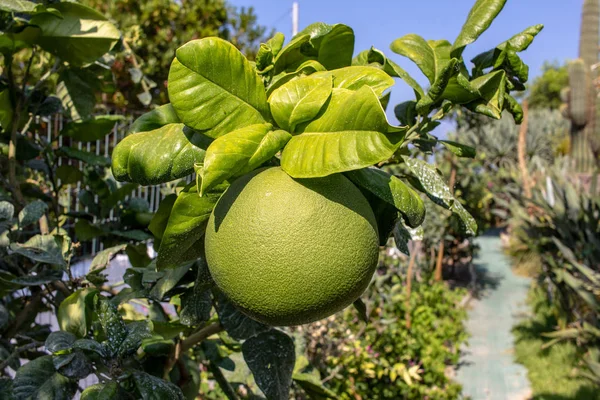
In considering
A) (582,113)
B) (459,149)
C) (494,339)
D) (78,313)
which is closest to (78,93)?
(78,313)

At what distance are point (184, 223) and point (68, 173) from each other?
905mm

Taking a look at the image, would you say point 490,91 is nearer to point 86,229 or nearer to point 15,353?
point 15,353

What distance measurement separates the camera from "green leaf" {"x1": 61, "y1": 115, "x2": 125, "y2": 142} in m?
1.26

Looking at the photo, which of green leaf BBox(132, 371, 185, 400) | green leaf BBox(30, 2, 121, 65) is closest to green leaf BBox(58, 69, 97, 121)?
green leaf BBox(30, 2, 121, 65)

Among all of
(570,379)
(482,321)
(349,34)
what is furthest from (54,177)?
(482,321)

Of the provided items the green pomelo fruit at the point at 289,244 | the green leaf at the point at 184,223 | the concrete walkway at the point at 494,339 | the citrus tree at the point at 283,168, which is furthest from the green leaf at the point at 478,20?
the concrete walkway at the point at 494,339

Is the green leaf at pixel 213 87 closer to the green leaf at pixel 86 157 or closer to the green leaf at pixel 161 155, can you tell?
the green leaf at pixel 161 155

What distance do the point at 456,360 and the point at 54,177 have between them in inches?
148

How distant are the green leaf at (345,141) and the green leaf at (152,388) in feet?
1.24

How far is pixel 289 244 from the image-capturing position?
21.9 inches

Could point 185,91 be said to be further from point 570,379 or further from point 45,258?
point 570,379

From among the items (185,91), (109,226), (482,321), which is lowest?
(482,321)

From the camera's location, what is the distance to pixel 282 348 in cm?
89

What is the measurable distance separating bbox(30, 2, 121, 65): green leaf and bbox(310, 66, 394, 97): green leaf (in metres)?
0.63
